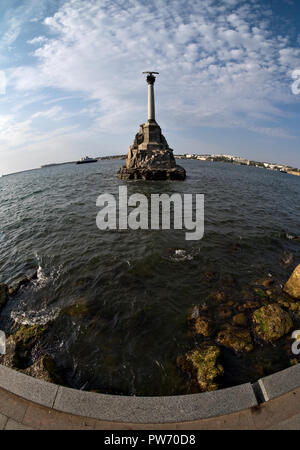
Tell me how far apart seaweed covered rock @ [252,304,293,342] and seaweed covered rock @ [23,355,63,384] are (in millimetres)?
5452

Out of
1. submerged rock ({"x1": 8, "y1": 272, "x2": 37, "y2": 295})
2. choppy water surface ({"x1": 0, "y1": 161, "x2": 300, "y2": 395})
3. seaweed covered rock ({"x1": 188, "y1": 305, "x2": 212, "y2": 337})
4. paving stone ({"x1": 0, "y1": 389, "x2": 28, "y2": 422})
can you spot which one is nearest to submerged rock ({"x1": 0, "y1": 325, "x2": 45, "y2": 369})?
choppy water surface ({"x1": 0, "y1": 161, "x2": 300, "y2": 395})

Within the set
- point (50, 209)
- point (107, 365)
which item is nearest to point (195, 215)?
point (107, 365)

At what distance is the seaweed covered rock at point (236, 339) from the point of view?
5191 millimetres

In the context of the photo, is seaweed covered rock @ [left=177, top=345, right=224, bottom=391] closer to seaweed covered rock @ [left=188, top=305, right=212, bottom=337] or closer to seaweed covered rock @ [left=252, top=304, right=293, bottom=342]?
seaweed covered rock @ [left=188, top=305, right=212, bottom=337]

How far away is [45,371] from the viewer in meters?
4.41

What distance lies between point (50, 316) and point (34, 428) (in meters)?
3.53

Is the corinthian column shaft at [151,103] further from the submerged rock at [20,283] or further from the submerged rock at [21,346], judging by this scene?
the submerged rock at [21,346]

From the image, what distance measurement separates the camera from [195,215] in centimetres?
1592

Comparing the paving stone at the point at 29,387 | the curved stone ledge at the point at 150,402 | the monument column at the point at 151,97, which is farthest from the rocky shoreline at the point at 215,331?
the monument column at the point at 151,97

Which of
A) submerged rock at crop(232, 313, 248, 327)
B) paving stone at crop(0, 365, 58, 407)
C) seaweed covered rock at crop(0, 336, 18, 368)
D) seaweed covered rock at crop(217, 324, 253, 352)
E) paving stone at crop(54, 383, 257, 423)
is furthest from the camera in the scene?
submerged rock at crop(232, 313, 248, 327)

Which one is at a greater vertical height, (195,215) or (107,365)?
(195,215)

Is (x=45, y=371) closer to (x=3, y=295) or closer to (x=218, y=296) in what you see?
(x=3, y=295)

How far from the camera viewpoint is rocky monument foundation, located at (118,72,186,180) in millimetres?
40094

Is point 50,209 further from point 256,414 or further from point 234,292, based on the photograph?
point 256,414
